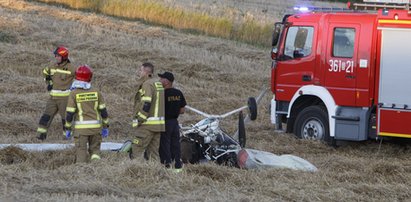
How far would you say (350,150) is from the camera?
13555 mm

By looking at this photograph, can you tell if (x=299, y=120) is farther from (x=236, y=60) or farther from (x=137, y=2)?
(x=137, y=2)

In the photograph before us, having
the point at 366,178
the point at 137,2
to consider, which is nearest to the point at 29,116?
the point at 366,178

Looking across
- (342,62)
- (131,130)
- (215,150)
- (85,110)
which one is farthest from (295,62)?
(85,110)

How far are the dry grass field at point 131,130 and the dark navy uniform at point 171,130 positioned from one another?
719 millimetres

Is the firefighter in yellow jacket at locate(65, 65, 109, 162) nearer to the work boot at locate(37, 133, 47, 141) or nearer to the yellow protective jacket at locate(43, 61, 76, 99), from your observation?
the work boot at locate(37, 133, 47, 141)

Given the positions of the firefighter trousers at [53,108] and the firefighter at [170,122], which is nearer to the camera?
the firefighter at [170,122]

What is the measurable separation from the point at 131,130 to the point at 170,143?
3697 millimetres

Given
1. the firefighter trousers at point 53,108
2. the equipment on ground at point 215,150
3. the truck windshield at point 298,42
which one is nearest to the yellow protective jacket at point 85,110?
the equipment on ground at point 215,150

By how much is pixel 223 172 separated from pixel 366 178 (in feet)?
6.75

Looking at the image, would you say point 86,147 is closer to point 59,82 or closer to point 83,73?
point 83,73

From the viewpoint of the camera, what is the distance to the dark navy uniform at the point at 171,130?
1070 cm

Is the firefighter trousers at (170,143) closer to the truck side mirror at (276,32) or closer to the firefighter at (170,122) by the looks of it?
the firefighter at (170,122)

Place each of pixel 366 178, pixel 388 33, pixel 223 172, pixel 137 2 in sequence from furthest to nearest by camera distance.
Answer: pixel 137 2 → pixel 388 33 → pixel 366 178 → pixel 223 172

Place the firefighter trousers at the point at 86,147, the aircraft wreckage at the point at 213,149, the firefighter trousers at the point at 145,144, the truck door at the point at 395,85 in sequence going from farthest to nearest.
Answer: the truck door at the point at 395,85
the aircraft wreckage at the point at 213,149
the firefighter trousers at the point at 145,144
the firefighter trousers at the point at 86,147
